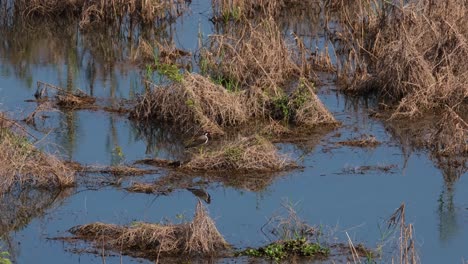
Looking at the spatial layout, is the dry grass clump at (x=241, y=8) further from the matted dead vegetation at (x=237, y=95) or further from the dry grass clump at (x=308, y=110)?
the dry grass clump at (x=308, y=110)

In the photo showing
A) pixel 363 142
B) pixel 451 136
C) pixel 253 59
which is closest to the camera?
pixel 451 136

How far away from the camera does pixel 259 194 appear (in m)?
11.6

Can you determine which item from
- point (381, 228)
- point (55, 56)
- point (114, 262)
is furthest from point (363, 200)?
point (55, 56)

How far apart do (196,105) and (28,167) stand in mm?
2475

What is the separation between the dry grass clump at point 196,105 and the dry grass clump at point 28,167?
2.12m

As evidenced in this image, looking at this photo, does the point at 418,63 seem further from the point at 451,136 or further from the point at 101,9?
the point at 101,9

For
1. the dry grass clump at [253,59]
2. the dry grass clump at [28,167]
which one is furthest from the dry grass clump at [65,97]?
the dry grass clump at [28,167]

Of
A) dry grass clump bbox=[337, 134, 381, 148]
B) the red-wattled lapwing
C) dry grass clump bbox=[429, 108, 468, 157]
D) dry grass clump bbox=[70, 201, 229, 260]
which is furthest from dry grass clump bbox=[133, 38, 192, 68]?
dry grass clump bbox=[70, 201, 229, 260]

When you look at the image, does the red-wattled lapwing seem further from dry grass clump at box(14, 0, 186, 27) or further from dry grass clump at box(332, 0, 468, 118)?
dry grass clump at box(14, 0, 186, 27)

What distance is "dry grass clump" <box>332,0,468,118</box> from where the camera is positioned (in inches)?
561

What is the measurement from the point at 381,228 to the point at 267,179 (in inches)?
67.9

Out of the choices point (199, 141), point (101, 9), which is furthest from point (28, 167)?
point (101, 9)

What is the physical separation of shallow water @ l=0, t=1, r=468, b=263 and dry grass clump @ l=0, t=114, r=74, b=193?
19 cm

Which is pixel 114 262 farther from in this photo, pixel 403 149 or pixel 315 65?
pixel 315 65
